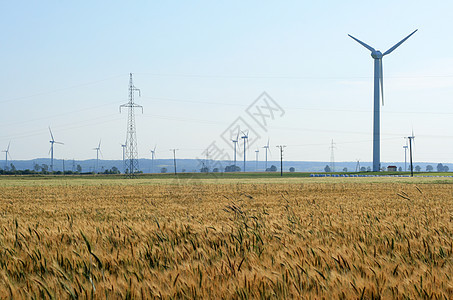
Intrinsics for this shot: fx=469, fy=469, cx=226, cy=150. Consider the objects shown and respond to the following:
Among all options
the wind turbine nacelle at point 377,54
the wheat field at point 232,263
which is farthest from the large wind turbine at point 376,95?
the wheat field at point 232,263

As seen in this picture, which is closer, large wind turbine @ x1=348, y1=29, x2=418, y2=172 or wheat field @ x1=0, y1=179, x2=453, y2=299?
wheat field @ x1=0, y1=179, x2=453, y2=299

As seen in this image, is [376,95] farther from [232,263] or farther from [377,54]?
[232,263]

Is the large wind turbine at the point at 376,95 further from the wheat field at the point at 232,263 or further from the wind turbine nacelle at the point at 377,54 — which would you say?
the wheat field at the point at 232,263

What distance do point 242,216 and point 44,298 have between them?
8.47 m

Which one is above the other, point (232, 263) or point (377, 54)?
point (377, 54)

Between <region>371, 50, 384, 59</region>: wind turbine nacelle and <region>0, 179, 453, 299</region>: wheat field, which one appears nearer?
<region>0, 179, 453, 299</region>: wheat field

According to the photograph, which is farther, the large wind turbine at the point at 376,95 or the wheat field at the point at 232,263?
the large wind turbine at the point at 376,95

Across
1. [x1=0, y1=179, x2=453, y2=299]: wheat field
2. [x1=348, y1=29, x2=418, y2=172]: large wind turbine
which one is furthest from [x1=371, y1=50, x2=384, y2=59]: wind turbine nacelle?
[x1=0, y1=179, x2=453, y2=299]: wheat field

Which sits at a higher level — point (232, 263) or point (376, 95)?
point (376, 95)

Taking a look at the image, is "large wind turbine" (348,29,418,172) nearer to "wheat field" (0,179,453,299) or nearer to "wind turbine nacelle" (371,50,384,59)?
"wind turbine nacelle" (371,50,384,59)

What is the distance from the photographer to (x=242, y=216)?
1292cm

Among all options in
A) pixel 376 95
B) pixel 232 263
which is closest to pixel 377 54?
pixel 376 95

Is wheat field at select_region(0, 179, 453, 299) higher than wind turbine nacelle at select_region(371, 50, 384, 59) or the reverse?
the reverse

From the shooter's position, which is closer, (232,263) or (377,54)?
(232,263)
